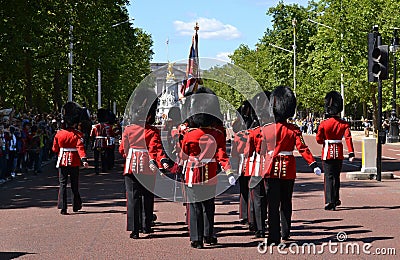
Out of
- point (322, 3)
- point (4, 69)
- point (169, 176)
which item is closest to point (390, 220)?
point (169, 176)

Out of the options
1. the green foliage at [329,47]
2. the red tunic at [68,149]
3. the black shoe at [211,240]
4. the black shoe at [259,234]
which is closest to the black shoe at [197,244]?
the black shoe at [211,240]

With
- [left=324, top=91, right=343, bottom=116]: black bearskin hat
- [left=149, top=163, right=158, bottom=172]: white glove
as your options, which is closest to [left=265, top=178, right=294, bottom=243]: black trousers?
[left=149, top=163, right=158, bottom=172]: white glove

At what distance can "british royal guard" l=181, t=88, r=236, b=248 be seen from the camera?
1002 cm

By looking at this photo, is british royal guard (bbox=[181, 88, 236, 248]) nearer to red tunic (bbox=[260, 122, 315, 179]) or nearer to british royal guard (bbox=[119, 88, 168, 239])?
red tunic (bbox=[260, 122, 315, 179])

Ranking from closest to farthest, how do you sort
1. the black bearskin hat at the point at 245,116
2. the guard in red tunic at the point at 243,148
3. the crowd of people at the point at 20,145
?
the black bearskin hat at the point at 245,116 → the guard in red tunic at the point at 243,148 → the crowd of people at the point at 20,145

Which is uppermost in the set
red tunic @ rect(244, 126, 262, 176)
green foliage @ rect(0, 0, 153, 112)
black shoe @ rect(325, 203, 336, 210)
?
green foliage @ rect(0, 0, 153, 112)

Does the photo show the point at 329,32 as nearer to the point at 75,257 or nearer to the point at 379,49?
the point at 379,49

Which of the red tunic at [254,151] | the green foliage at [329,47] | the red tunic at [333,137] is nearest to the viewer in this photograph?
the red tunic at [254,151]

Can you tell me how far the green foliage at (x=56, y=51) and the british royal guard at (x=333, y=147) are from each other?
47.3 ft

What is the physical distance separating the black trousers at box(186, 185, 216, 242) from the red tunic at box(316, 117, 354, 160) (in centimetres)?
380

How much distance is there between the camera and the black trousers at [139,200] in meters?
10.9

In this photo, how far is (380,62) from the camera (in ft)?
58.2

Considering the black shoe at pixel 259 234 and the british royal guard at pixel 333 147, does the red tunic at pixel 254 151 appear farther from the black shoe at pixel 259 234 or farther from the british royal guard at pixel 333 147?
the british royal guard at pixel 333 147

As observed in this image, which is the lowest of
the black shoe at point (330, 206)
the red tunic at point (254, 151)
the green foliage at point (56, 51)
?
the black shoe at point (330, 206)
